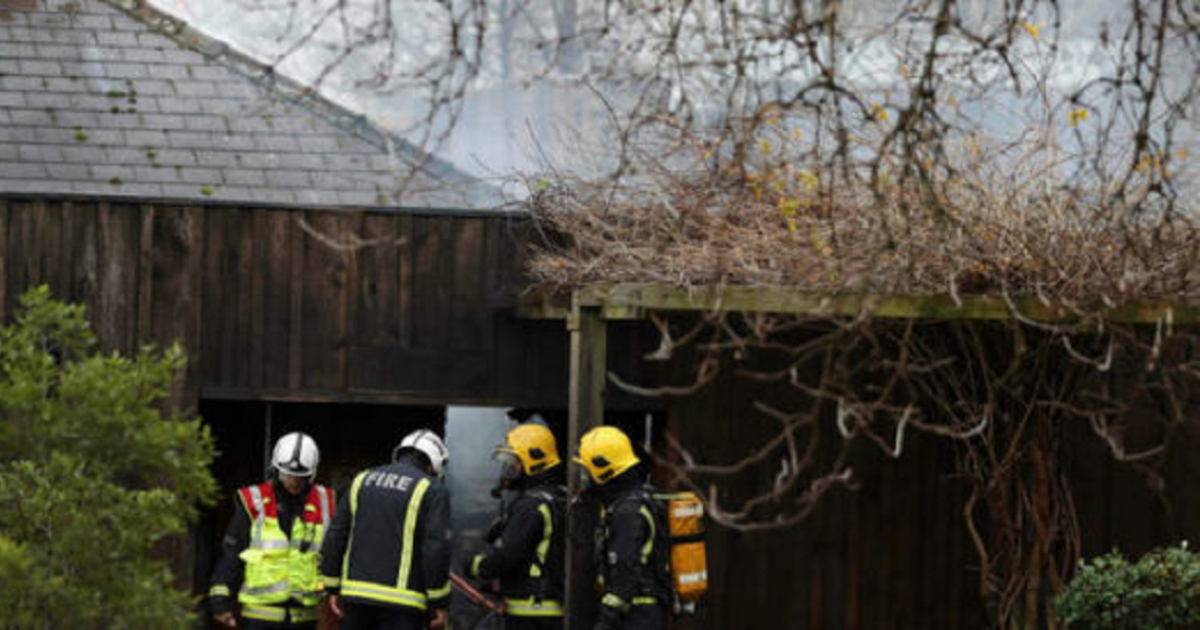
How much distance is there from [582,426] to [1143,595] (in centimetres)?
321

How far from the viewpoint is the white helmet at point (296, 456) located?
41.4 feet

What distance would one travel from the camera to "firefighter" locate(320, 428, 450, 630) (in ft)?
39.6

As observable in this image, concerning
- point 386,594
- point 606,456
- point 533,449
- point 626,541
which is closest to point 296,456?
point 386,594

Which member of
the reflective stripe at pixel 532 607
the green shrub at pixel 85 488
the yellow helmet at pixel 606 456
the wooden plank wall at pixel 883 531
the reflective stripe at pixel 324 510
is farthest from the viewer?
the wooden plank wall at pixel 883 531

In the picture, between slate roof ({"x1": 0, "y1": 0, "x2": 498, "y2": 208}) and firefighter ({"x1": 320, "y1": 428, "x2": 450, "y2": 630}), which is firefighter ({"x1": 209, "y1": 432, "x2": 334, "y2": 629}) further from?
slate roof ({"x1": 0, "y1": 0, "x2": 498, "y2": 208})

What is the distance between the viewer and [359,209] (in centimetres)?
1425

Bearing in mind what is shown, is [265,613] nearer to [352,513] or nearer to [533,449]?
[352,513]

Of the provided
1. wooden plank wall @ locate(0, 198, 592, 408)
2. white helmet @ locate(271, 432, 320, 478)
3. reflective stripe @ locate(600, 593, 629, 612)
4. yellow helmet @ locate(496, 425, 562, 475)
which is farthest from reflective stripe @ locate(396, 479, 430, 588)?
wooden plank wall @ locate(0, 198, 592, 408)

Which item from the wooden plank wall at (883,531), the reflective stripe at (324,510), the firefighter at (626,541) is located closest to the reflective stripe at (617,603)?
the firefighter at (626,541)

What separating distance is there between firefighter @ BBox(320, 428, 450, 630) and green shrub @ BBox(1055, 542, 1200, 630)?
352 centimetres

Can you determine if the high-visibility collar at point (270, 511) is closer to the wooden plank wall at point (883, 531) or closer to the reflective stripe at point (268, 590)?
the reflective stripe at point (268, 590)

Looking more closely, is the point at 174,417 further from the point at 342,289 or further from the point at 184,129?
the point at 184,129

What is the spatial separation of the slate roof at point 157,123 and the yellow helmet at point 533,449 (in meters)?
4.43

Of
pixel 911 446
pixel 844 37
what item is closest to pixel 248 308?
pixel 911 446
